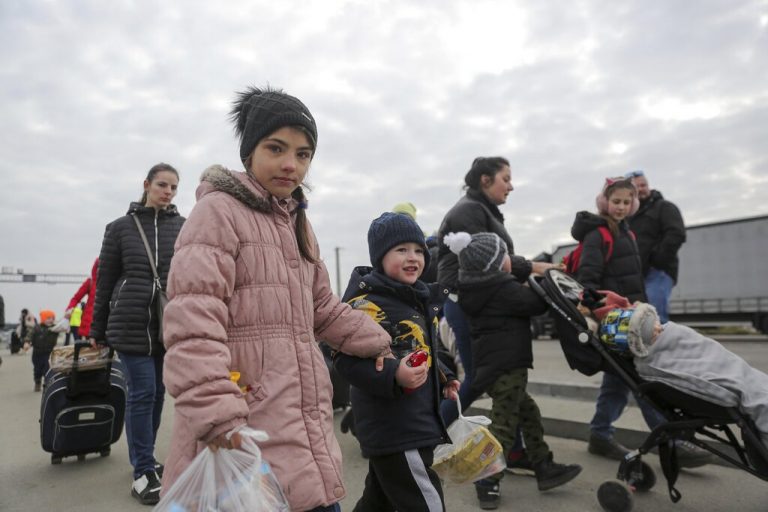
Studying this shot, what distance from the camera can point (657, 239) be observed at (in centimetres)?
492

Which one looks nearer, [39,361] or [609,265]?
[609,265]

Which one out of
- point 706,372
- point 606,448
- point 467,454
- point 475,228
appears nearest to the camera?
point 467,454

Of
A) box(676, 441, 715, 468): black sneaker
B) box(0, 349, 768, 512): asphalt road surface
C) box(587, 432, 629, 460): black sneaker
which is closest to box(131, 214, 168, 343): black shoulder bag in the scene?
box(0, 349, 768, 512): asphalt road surface

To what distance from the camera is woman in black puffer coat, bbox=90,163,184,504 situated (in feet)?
11.8

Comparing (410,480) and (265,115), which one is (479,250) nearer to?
(410,480)

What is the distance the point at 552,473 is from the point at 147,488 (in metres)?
2.51

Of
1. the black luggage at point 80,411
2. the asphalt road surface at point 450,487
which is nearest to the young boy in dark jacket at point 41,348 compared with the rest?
the asphalt road surface at point 450,487

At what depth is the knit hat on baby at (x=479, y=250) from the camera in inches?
136

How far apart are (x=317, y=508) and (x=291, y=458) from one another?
0.17 m

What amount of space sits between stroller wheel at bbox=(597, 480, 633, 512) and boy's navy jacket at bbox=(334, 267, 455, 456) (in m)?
1.14

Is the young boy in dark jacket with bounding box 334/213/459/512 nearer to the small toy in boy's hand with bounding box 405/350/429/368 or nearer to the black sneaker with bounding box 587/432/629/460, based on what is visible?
the small toy in boy's hand with bounding box 405/350/429/368

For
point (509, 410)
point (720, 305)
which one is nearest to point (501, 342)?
point (509, 410)

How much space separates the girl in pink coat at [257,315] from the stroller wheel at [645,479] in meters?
2.36

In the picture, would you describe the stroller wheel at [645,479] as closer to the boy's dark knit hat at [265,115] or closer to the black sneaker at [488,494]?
the black sneaker at [488,494]
